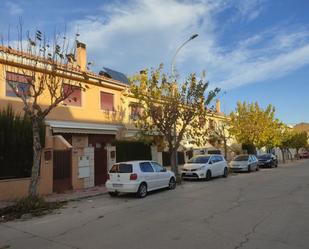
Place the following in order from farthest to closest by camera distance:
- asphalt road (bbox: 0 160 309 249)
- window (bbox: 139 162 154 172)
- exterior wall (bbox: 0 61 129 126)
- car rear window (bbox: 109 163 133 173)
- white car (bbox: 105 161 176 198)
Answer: exterior wall (bbox: 0 61 129 126) → window (bbox: 139 162 154 172) → car rear window (bbox: 109 163 133 173) → white car (bbox: 105 161 176 198) → asphalt road (bbox: 0 160 309 249)

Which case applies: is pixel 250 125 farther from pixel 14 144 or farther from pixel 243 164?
pixel 14 144

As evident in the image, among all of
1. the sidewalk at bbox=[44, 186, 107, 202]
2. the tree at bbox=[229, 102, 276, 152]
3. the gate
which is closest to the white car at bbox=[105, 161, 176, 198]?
the sidewalk at bbox=[44, 186, 107, 202]

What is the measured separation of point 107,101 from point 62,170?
5.89 meters

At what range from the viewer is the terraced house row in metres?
15.6

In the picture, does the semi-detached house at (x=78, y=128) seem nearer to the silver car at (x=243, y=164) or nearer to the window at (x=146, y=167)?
the window at (x=146, y=167)

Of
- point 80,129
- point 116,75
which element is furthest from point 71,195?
point 116,75

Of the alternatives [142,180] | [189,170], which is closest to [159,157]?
[189,170]

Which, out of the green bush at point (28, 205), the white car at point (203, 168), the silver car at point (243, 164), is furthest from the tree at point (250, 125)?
the green bush at point (28, 205)

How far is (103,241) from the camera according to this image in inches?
291

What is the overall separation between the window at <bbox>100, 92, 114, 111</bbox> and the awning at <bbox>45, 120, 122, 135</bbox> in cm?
126

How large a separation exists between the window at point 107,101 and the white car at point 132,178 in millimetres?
6739

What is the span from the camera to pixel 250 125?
38094 millimetres

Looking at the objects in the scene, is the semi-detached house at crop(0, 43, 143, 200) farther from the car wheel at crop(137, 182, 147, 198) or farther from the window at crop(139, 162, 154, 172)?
the car wheel at crop(137, 182, 147, 198)

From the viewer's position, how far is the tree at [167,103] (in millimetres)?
21484
